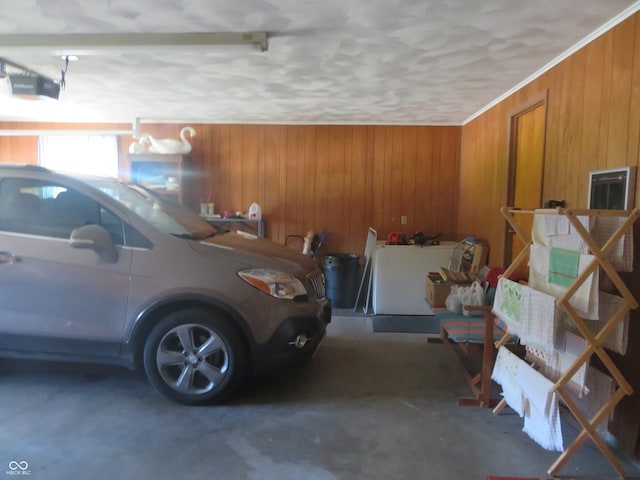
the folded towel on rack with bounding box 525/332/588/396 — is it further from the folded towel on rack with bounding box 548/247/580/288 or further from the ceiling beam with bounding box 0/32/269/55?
the ceiling beam with bounding box 0/32/269/55

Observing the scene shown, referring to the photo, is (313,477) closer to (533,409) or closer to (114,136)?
(533,409)

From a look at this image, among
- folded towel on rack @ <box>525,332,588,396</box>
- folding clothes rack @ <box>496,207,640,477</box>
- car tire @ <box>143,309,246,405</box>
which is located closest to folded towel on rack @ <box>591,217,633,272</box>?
folding clothes rack @ <box>496,207,640,477</box>

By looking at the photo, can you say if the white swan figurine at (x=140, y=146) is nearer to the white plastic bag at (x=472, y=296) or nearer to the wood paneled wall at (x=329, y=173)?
the wood paneled wall at (x=329, y=173)

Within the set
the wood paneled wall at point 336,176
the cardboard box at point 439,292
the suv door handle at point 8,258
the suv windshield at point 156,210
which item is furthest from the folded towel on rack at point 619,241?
the wood paneled wall at point 336,176

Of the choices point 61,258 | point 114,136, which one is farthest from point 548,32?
point 114,136

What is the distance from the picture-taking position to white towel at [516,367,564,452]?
196 cm

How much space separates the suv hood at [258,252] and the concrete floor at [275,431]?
2.67 ft

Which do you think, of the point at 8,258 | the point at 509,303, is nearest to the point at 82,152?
the point at 8,258

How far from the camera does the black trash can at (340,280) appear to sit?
5.12 meters

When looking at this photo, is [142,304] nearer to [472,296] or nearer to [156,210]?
[156,210]

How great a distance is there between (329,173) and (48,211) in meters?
3.60

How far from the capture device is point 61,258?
8.36ft

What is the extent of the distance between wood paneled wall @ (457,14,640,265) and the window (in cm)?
496

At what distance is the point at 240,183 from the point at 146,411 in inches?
146
